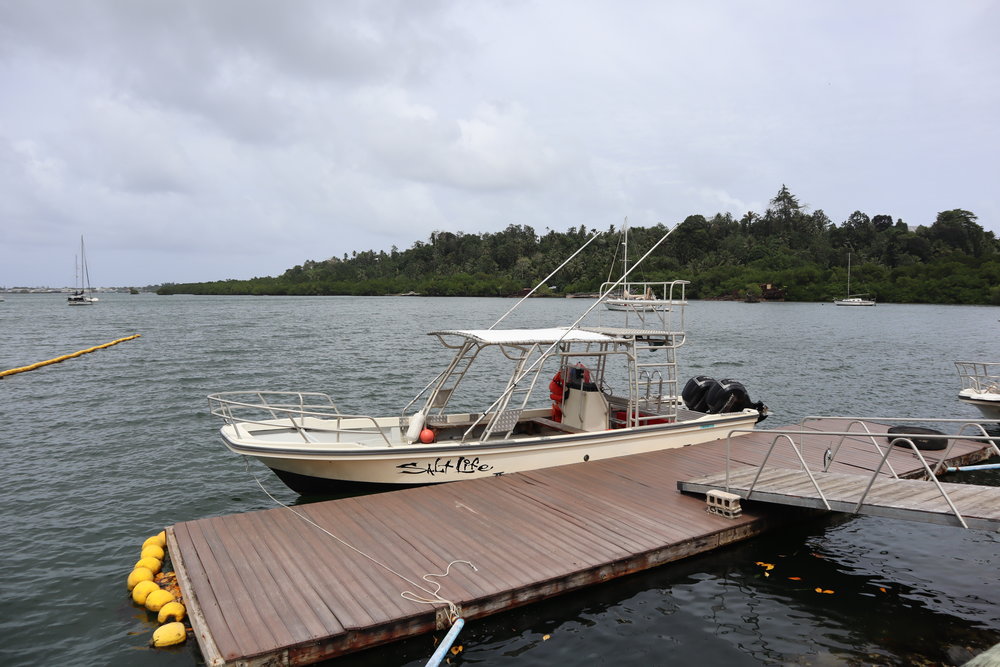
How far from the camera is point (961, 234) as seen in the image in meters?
118

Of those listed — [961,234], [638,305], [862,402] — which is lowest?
[862,402]

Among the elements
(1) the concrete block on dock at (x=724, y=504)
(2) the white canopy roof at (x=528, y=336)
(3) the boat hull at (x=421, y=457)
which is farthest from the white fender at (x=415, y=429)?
(1) the concrete block on dock at (x=724, y=504)

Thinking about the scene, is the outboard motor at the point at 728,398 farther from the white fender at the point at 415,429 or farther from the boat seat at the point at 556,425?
the white fender at the point at 415,429

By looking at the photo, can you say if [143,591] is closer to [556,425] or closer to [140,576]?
[140,576]

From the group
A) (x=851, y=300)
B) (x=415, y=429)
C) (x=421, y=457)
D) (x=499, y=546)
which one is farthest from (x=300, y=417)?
(x=851, y=300)

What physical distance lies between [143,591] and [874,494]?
940cm

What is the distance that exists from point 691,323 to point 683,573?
2376 inches

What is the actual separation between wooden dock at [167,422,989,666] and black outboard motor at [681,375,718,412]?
3.65 m

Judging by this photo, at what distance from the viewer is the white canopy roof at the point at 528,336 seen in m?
10.1

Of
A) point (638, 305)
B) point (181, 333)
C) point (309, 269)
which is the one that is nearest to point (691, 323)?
point (181, 333)

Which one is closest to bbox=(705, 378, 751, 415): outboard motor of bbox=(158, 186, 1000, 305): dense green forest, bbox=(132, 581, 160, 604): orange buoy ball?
bbox=(132, 581, 160, 604): orange buoy ball

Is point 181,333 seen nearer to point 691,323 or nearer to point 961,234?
point 691,323

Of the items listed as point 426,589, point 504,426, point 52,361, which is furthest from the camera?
point 52,361

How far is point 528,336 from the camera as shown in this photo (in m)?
10.7
